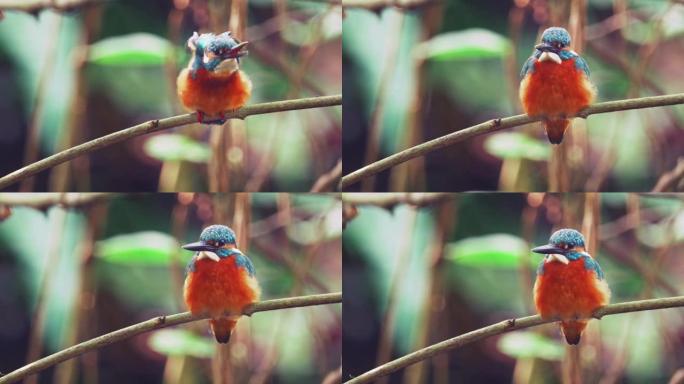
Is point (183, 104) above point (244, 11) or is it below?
below

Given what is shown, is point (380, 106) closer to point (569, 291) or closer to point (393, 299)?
point (393, 299)

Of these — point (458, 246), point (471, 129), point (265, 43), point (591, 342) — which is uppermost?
point (265, 43)

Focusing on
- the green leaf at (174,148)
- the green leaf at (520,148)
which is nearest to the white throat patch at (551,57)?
the green leaf at (520,148)

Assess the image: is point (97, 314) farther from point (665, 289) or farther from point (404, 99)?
point (665, 289)

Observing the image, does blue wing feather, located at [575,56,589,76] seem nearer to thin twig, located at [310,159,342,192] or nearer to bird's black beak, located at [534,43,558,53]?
bird's black beak, located at [534,43,558,53]

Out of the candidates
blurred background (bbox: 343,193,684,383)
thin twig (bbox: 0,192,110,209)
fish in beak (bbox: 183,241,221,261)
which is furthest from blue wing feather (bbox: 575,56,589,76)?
thin twig (bbox: 0,192,110,209)

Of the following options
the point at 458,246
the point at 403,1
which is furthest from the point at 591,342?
the point at 403,1
